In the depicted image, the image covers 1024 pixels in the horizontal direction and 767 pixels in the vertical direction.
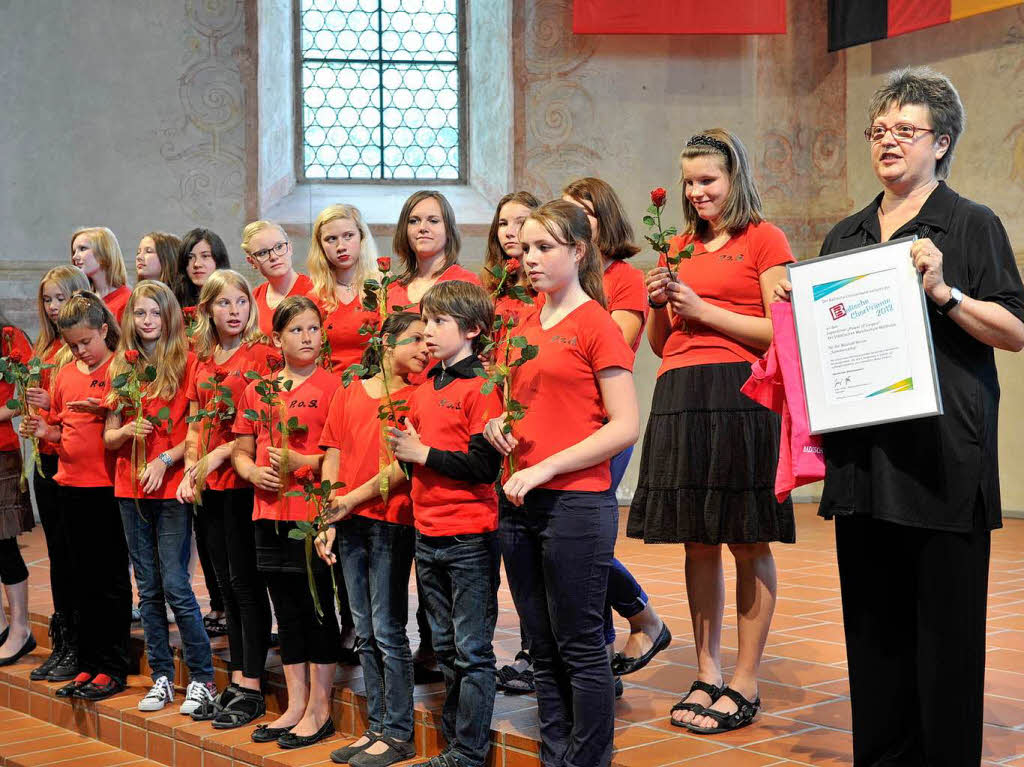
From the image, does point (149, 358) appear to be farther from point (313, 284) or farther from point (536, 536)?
point (536, 536)

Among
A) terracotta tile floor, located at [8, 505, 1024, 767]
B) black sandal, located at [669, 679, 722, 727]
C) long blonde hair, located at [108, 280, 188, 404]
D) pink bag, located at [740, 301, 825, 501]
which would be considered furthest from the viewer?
long blonde hair, located at [108, 280, 188, 404]

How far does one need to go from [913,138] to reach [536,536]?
1.30 metres

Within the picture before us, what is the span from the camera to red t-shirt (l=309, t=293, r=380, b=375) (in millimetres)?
4223

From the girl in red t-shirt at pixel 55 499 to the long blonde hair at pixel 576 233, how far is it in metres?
2.58

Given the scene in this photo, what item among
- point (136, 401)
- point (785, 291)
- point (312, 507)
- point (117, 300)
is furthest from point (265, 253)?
point (785, 291)

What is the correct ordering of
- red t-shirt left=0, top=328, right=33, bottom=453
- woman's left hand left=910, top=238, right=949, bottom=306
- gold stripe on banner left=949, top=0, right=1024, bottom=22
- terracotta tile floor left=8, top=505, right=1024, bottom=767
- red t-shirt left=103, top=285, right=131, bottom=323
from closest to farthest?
woman's left hand left=910, top=238, right=949, bottom=306, terracotta tile floor left=8, top=505, right=1024, bottom=767, red t-shirt left=0, top=328, right=33, bottom=453, red t-shirt left=103, top=285, right=131, bottom=323, gold stripe on banner left=949, top=0, right=1024, bottom=22

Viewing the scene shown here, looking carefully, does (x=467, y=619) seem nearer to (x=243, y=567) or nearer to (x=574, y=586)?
(x=574, y=586)

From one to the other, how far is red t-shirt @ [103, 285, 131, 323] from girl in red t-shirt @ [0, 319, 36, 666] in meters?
0.37

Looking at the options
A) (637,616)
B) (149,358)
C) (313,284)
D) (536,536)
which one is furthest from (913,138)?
(149,358)

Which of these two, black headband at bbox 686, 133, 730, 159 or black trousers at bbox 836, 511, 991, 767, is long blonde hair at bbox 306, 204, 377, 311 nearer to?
black headband at bbox 686, 133, 730, 159

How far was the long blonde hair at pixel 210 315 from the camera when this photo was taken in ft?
14.4

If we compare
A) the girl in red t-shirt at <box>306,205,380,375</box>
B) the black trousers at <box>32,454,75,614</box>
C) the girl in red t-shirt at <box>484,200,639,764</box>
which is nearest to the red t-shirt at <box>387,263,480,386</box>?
the girl in red t-shirt at <box>306,205,380,375</box>

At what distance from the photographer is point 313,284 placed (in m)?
4.47

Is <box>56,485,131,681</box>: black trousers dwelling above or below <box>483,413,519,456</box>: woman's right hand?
below
